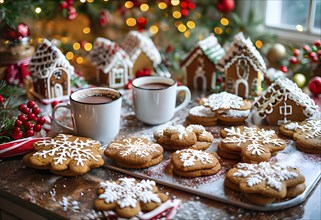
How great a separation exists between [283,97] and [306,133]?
0.16 m

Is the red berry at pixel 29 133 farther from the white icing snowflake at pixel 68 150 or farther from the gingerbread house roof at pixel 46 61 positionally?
the gingerbread house roof at pixel 46 61

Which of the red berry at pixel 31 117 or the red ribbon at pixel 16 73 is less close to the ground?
the red ribbon at pixel 16 73

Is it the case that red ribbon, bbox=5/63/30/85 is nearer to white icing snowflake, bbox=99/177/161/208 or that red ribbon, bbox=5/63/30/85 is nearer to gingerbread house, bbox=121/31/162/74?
gingerbread house, bbox=121/31/162/74

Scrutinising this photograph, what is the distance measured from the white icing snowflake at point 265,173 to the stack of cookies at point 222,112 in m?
0.33

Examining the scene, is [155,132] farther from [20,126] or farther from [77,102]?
[20,126]

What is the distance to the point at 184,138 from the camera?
1305 mm

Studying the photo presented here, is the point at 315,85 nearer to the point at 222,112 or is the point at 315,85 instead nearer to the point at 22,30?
the point at 222,112

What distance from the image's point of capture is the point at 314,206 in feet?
3.52

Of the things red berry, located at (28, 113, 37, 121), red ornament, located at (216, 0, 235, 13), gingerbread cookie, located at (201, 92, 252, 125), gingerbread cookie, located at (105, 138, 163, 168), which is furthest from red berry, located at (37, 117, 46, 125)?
red ornament, located at (216, 0, 235, 13)

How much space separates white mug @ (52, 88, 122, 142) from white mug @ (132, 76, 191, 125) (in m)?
0.09

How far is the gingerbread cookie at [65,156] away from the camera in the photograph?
118cm

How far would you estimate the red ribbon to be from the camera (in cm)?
182

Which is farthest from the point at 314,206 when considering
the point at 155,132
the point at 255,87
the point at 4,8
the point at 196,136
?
the point at 4,8

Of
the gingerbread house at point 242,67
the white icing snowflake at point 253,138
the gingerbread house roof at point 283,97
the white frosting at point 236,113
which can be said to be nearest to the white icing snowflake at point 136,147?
the white icing snowflake at point 253,138
